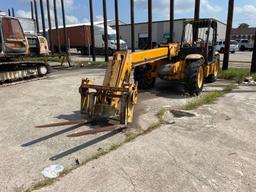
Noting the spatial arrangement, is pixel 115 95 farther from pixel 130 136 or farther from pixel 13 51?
pixel 13 51

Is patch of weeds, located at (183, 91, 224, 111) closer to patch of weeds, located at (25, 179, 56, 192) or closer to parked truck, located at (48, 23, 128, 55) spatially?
patch of weeds, located at (25, 179, 56, 192)

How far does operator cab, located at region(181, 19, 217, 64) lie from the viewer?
30.4ft

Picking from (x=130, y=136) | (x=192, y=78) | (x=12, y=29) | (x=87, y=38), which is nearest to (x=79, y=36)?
(x=87, y=38)

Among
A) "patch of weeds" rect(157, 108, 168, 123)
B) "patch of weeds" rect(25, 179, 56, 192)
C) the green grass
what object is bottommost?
"patch of weeds" rect(25, 179, 56, 192)

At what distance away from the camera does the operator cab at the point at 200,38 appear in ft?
30.4

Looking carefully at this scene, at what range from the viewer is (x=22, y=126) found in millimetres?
5980

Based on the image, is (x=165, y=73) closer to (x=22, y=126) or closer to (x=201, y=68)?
(x=201, y=68)

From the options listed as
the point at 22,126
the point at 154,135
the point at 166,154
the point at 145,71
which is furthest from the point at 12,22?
the point at 166,154

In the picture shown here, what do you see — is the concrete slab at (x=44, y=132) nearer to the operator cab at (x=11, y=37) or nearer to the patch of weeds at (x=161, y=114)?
the patch of weeds at (x=161, y=114)

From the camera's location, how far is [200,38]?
967 cm

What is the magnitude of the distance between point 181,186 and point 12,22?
10325mm

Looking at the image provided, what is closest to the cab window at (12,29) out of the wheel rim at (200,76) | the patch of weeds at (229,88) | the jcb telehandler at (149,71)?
Result: the jcb telehandler at (149,71)

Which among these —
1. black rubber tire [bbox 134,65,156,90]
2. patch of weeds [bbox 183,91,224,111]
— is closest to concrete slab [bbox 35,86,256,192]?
patch of weeds [bbox 183,91,224,111]

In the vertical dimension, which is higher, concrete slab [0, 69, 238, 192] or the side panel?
the side panel
